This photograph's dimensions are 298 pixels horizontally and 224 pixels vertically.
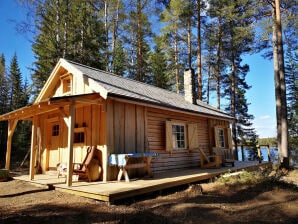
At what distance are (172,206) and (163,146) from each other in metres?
3.71

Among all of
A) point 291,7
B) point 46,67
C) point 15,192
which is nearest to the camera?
point 15,192

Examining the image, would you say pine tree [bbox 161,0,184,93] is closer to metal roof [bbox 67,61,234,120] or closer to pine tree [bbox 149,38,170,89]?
pine tree [bbox 149,38,170,89]

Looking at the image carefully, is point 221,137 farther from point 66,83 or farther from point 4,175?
point 4,175

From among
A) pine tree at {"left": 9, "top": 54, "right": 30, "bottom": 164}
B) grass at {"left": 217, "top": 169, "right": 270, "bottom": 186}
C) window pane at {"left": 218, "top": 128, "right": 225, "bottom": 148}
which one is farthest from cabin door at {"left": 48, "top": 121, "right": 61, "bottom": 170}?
pine tree at {"left": 9, "top": 54, "right": 30, "bottom": 164}

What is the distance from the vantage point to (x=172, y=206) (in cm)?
473

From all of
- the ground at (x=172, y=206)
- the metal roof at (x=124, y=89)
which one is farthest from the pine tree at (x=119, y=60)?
the ground at (x=172, y=206)

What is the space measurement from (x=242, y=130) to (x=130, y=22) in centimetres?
1606

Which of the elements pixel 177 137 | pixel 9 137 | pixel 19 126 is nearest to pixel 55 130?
pixel 9 137

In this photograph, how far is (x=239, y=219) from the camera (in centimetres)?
392

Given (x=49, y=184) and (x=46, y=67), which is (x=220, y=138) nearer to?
(x=49, y=184)

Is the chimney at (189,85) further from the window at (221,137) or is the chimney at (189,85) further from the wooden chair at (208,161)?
the wooden chair at (208,161)

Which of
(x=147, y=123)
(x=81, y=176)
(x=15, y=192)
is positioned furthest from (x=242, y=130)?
(x=15, y=192)

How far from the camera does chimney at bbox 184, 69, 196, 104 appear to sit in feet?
38.4

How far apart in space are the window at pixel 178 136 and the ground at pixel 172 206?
113 inches
